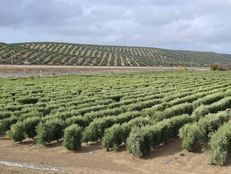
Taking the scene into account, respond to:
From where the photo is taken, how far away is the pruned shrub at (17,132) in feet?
65.7

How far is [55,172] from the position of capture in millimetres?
14500

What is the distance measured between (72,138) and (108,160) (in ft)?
6.72

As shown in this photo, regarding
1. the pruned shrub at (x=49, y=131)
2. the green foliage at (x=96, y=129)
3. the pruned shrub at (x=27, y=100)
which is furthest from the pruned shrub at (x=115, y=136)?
the pruned shrub at (x=27, y=100)

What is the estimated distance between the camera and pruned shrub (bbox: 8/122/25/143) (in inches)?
789

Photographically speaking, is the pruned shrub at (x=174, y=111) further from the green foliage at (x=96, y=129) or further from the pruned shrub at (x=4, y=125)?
the pruned shrub at (x=4, y=125)

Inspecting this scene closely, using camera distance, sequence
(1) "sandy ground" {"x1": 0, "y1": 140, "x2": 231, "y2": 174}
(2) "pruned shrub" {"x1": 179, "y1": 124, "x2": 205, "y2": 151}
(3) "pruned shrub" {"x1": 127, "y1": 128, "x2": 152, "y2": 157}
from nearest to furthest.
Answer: (1) "sandy ground" {"x1": 0, "y1": 140, "x2": 231, "y2": 174}
(3) "pruned shrub" {"x1": 127, "y1": 128, "x2": 152, "y2": 157}
(2) "pruned shrub" {"x1": 179, "y1": 124, "x2": 205, "y2": 151}

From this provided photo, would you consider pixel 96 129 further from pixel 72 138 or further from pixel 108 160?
pixel 108 160

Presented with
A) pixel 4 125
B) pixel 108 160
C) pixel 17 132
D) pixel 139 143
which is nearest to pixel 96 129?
pixel 108 160

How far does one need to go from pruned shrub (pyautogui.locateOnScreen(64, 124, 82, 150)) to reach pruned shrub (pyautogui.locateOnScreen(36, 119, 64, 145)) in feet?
3.96

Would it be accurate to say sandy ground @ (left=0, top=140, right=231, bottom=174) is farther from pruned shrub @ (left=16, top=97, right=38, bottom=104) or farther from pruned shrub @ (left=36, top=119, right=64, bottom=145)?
pruned shrub @ (left=16, top=97, right=38, bottom=104)

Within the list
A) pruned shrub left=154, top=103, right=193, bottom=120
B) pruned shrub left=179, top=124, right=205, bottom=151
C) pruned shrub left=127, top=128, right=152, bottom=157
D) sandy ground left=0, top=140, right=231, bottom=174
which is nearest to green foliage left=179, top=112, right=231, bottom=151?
pruned shrub left=179, top=124, right=205, bottom=151

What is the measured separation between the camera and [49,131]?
19359 mm

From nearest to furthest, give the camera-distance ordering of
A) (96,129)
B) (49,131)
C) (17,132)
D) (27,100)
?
(96,129)
(49,131)
(17,132)
(27,100)

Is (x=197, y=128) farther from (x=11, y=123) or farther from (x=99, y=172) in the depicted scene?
(x=11, y=123)
